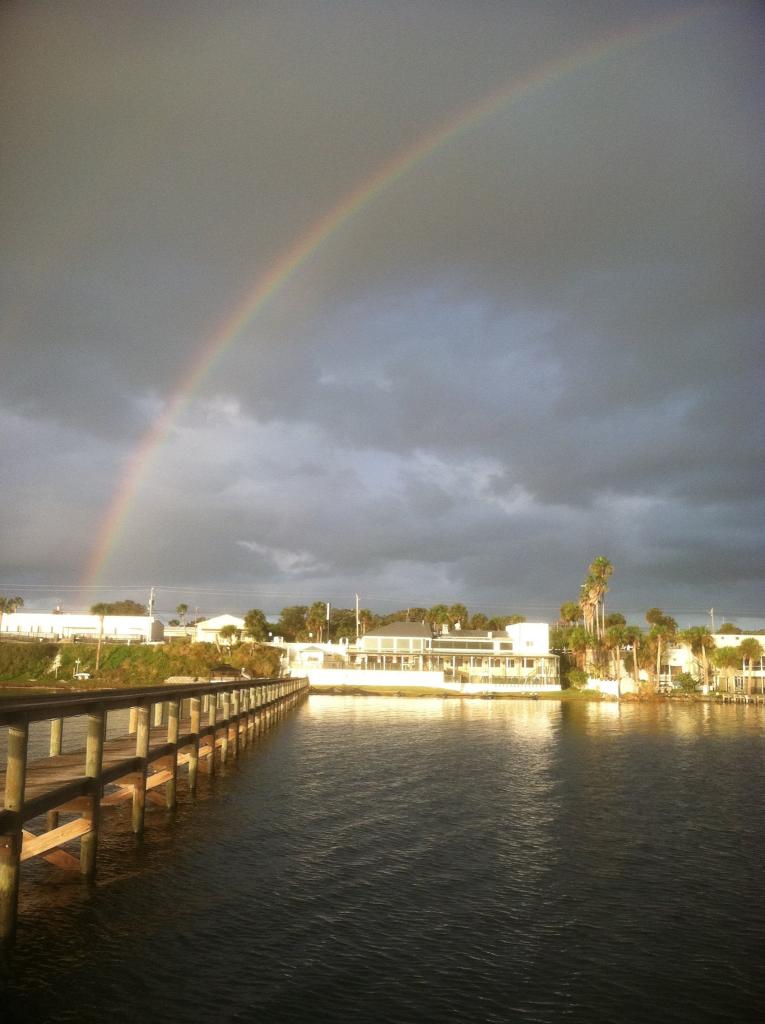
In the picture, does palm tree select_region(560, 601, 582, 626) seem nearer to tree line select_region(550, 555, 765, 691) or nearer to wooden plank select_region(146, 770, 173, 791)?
tree line select_region(550, 555, 765, 691)

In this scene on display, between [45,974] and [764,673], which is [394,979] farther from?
[764,673]

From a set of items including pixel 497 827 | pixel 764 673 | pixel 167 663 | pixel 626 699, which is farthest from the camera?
pixel 764 673

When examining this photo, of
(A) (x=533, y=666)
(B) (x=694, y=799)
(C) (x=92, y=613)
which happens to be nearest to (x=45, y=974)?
(B) (x=694, y=799)

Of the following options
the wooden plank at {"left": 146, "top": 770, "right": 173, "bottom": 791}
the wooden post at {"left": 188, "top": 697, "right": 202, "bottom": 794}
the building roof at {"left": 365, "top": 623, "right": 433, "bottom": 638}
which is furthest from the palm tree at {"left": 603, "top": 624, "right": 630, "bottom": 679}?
the wooden plank at {"left": 146, "top": 770, "right": 173, "bottom": 791}

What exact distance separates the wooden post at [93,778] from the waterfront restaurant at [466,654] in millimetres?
95281

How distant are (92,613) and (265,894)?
13871 centimetres

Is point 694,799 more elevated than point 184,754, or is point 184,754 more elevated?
point 184,754

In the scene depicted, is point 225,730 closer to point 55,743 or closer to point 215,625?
point 55,743

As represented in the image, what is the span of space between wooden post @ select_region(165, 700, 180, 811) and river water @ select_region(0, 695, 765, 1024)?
0.40 m

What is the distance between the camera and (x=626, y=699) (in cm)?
9688

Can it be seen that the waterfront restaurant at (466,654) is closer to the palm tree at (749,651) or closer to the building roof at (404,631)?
the building roof at (404,631)

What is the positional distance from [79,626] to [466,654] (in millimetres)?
72410

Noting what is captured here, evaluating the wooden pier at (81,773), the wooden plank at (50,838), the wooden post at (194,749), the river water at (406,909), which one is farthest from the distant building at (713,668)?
the wooden plank at (50,838)

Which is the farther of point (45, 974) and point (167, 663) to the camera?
point (167, 663)
